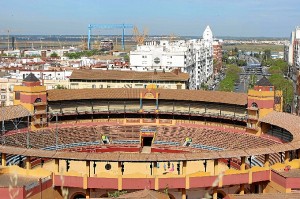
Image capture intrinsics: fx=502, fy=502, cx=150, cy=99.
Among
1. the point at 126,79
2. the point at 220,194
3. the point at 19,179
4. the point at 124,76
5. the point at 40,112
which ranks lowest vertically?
the point at 220,194

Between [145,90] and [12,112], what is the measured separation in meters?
17.5

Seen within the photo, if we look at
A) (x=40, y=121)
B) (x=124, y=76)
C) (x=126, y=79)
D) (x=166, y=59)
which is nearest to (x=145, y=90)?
(x=40, y=121)

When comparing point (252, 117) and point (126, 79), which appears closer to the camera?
point (252, 117)

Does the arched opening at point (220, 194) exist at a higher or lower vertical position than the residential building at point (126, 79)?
lower

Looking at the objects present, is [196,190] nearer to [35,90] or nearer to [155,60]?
[35,90]

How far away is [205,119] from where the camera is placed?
206ft

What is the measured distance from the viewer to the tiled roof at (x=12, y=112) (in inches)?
2103

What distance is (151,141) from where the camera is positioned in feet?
200

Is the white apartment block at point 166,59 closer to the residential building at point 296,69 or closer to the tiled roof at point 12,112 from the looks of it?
the residential building at point 296,69

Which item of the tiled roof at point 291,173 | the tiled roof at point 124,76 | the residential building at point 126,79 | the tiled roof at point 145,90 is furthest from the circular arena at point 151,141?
the tiled roof at point 124,76

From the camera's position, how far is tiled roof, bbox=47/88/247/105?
60812 millimetres

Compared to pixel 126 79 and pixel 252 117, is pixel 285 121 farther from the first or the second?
pixel 126 79

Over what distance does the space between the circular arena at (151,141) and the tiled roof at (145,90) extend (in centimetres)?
12

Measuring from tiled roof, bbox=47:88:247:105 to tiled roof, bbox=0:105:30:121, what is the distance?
12.8ft
